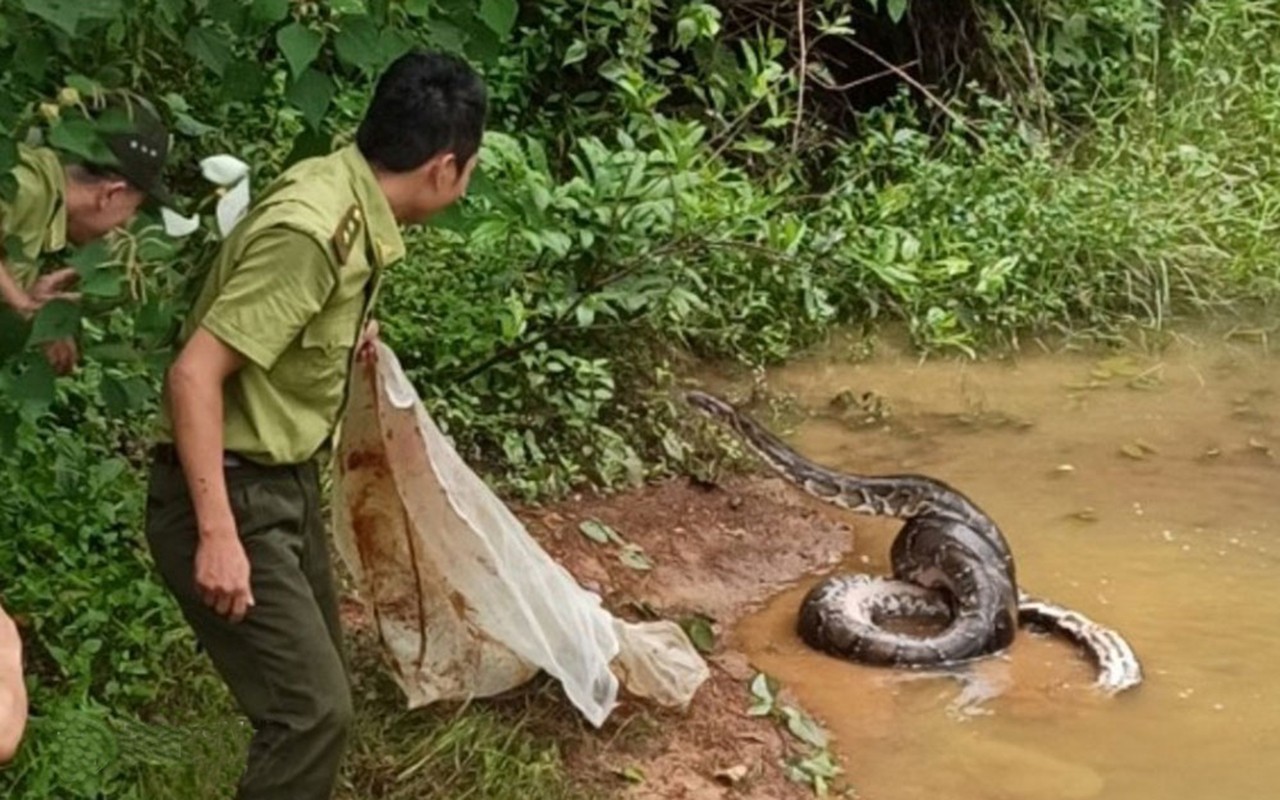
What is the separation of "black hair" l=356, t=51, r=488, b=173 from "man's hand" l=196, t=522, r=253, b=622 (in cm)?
81

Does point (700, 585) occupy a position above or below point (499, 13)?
below

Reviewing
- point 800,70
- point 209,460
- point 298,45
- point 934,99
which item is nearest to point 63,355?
point 209,460

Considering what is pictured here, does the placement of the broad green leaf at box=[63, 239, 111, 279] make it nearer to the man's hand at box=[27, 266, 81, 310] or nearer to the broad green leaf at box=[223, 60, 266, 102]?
the man's hand at box=[27, 266, 81, 310]

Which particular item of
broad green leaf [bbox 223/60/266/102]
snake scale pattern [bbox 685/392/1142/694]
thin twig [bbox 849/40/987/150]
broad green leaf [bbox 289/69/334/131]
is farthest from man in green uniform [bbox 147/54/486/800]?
thin twig [bbox 849/40/987/150]

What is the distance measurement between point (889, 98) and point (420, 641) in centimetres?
676

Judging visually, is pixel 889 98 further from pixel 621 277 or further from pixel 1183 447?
pixel 621 277

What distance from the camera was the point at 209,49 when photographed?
419 centimetres

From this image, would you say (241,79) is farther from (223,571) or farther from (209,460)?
(223,571)

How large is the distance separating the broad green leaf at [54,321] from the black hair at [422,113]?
2.17 feet

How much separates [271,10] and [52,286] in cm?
85

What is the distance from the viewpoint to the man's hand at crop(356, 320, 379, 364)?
450cm

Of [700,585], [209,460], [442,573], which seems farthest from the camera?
[700,585]

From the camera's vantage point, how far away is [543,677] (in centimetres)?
519

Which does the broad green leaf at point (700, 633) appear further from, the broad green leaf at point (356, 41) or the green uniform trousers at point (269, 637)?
the broad green leaf at point (356, 41)
